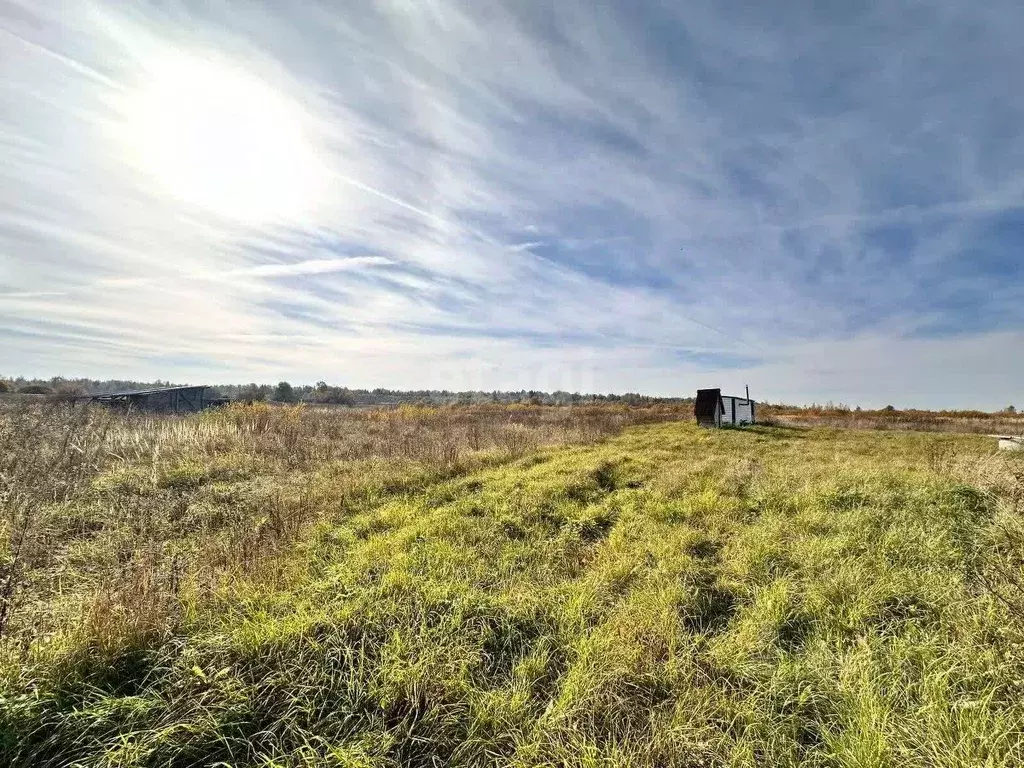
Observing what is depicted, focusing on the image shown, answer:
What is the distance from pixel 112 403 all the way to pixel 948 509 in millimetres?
24980

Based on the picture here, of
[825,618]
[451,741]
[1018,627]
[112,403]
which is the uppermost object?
[112,403]

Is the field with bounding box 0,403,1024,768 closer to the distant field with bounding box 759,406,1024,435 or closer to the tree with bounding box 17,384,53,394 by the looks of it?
the distant field with bounding box 759,406,1024,435

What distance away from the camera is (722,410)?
2452cm

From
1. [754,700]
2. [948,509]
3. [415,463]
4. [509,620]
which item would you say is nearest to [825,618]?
[754,700]

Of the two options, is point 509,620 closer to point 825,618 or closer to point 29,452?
point 825,618

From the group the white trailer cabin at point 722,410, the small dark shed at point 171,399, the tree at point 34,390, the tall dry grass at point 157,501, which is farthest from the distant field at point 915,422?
the tree at point 34,390

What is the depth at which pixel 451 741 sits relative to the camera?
2689 millimetres

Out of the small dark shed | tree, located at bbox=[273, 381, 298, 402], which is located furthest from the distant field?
tree, located at bbox=[273, 381, 298, 402]

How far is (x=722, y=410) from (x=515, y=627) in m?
23.8

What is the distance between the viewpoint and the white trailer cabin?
80.5 feet

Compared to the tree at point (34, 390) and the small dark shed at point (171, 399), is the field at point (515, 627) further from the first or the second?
the tree at point (34, 390)

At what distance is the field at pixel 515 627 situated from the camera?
8.45 ft

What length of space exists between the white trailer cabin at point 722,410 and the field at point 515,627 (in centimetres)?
1708

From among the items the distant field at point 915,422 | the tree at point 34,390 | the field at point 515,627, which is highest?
the tree at point 34,390
